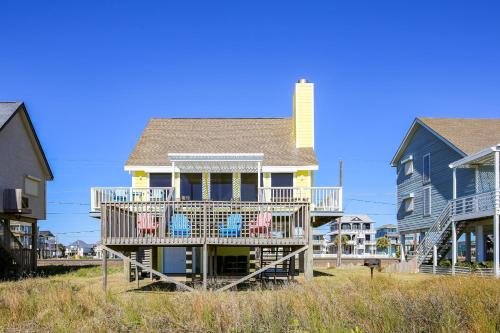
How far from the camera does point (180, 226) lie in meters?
16.7

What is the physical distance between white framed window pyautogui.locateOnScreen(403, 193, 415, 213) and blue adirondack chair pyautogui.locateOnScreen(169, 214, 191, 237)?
22868 mm

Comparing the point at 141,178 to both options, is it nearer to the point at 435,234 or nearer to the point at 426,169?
the point at 435,234

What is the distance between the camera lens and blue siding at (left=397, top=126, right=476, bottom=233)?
30.5m

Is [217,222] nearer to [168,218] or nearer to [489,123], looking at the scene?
[168,218]

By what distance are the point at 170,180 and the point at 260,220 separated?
9.50 metres

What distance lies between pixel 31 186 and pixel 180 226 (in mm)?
15855

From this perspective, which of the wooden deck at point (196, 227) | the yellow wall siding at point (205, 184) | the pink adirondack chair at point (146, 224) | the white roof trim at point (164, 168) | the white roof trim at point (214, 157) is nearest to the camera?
the wooden deck at point (196, 227)

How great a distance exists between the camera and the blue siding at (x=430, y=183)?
30531 millimetres

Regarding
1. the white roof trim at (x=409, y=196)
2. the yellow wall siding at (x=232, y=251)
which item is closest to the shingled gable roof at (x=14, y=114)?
the yellow wall siding at (x=232, y=251)

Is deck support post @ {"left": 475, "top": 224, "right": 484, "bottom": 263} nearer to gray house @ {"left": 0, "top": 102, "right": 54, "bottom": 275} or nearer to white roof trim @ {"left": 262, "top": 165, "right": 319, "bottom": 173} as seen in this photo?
white roof trim @ {"left": 262, "top": 165, "right": 319, "bottom": 173}

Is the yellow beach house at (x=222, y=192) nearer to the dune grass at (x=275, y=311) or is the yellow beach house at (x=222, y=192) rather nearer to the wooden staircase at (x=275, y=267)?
the wooden staircase at (x=275, y=267)

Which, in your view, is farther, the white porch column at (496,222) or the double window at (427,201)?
the double window at (427,201)

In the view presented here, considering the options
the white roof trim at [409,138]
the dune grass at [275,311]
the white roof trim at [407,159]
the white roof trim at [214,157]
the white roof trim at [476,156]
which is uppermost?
the white roof trim at [409,138]

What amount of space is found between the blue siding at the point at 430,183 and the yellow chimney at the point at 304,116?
27.1ft
